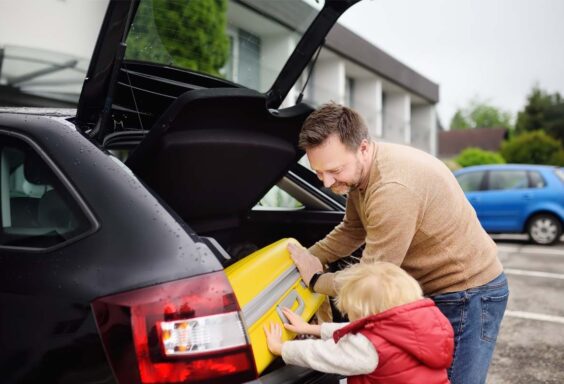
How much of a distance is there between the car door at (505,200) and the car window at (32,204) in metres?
9.58

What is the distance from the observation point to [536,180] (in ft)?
32.6

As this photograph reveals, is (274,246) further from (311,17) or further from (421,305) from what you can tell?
(311,17)

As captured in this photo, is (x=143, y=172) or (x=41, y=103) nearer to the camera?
(x=143, y=172)

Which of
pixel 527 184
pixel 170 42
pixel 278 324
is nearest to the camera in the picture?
pixel 278 324

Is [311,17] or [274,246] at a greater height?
[311,17]

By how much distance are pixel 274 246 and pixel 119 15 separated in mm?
1176

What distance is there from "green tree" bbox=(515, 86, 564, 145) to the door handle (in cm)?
5723

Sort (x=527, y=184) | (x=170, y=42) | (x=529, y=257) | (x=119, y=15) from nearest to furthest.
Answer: (x=119, y=15) → (x=170, y=42) → (x=529, y=257) → (x=527, y=184)

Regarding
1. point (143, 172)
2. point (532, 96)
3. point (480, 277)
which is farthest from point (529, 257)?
point (532, 96)

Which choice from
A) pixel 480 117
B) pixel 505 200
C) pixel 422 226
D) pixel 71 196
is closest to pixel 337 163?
pixel 422 226

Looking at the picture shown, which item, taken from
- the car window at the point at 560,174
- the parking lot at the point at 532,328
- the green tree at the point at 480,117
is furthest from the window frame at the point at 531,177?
the green tree at the point at 480,117

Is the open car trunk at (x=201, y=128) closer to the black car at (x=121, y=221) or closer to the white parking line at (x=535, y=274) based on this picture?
the black car at (x=121, y=221)

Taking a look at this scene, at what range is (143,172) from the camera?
2.02 metres

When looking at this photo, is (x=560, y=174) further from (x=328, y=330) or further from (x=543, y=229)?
(x=328, y=330)
